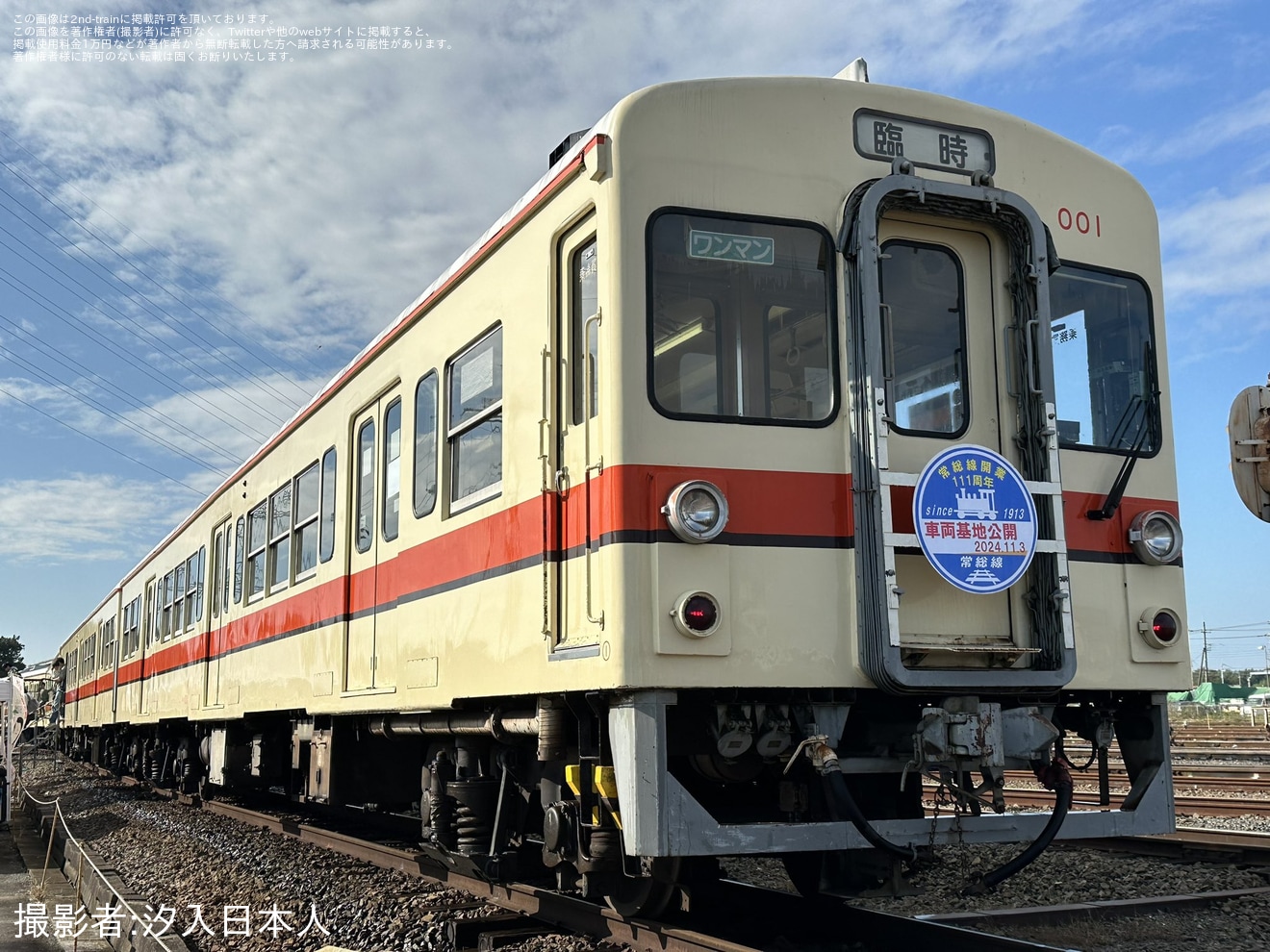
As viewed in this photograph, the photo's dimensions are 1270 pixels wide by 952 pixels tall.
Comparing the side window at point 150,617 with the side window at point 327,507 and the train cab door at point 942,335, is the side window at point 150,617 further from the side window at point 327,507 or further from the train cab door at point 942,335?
the train cab door at point 942,335

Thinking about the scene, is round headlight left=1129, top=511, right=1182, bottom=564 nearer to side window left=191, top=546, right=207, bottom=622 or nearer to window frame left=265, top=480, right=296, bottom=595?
window frame left=265, top=480, right=296, bottom=595

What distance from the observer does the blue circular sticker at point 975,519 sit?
196 inches

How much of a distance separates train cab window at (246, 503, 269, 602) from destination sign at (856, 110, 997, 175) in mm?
7148

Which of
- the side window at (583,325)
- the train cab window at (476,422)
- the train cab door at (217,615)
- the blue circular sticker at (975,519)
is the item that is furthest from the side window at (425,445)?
the train cab door at (217,615)

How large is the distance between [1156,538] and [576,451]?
2.63 m

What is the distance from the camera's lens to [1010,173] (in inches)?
222

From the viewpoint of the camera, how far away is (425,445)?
7.00 metres

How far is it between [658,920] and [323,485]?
186 inches

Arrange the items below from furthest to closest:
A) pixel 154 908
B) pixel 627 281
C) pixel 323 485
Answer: pixel 323 485 → pixel 154 908 → pixel 627 281

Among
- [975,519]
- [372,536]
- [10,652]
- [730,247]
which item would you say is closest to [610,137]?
[730,247]

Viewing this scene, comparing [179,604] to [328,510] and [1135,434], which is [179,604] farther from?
[1135,434]

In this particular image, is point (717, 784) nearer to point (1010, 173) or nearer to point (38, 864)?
point (1010, 173)

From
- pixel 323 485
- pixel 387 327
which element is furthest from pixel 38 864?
pixel 387 327

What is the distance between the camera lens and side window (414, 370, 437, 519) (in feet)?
22.5
